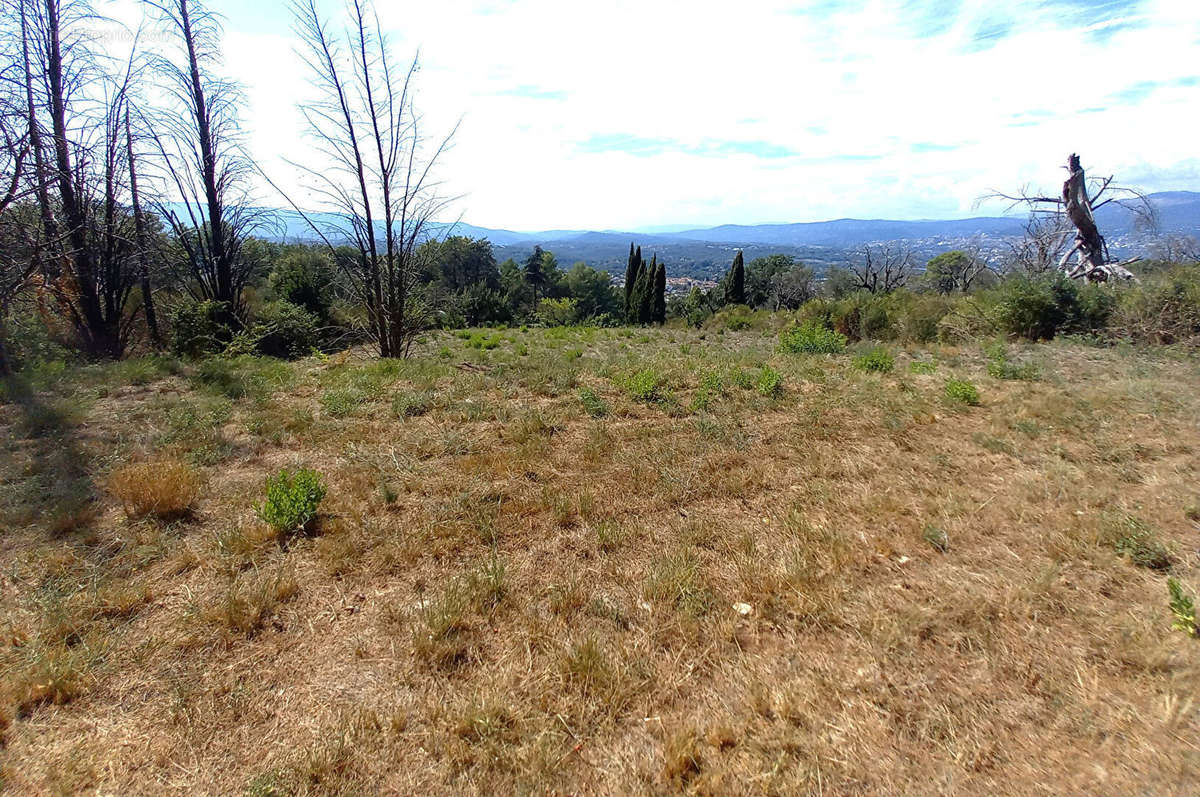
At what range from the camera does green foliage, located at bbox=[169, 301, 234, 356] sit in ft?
32.6

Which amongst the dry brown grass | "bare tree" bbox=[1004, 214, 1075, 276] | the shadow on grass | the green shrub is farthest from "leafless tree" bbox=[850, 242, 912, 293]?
the shadow on grass

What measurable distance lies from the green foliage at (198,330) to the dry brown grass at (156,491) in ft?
25.0

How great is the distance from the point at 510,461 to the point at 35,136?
260 inches

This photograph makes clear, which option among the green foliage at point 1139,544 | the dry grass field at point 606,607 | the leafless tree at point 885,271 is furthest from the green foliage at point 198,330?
the leafless tree at point 885,271

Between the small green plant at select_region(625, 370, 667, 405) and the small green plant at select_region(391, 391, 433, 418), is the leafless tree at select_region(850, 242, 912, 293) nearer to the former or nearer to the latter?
the small green plant at select_region(625, 370, 667, 405)

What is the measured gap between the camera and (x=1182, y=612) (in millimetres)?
2303

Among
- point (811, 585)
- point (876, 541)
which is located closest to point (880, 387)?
point (876, 541)

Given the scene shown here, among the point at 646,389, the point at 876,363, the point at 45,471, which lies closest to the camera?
the point at 45,471

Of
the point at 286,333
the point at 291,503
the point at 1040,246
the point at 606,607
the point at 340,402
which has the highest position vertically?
the point at 1040,246

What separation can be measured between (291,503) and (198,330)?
964cm

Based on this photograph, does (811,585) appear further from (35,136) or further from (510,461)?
(35,136)

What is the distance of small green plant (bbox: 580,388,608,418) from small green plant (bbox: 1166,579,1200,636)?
13.8 ft

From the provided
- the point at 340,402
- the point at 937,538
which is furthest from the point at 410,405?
the point at 937,538

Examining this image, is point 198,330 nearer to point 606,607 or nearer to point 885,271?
point 606,607
